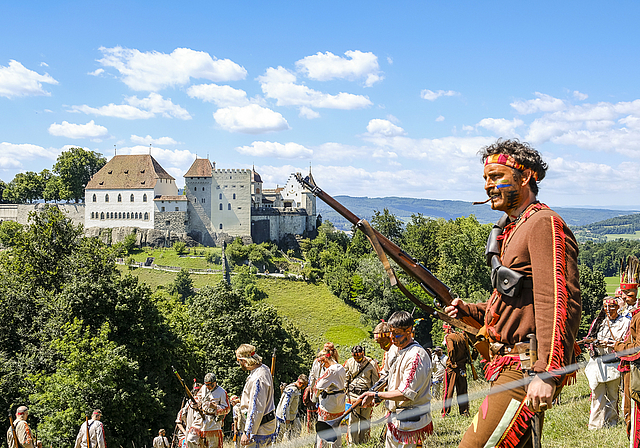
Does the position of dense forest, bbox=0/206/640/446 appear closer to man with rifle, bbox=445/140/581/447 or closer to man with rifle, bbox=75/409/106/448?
man with rifle, bbox=445/140/581/447

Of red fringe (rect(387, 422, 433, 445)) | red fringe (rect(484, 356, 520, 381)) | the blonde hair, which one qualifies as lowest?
red fringe (rect(387, 422, 433, 445))

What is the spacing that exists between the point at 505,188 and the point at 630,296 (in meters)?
5.03

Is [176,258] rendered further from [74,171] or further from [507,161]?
[507,161]

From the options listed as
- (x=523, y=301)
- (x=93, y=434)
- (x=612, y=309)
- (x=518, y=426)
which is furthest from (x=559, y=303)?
(x=93, y=434)

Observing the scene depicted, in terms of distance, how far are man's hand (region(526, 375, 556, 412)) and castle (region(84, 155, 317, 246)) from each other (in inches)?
3296

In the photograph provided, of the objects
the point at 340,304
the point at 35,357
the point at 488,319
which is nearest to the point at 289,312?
the point at 340,304

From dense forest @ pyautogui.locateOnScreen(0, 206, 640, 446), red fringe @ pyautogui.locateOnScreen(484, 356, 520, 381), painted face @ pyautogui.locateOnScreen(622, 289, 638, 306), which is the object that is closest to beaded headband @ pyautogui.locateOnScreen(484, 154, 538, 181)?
red fringe @ pyautogui.locateOnScreen(484, 356, 520, 381)

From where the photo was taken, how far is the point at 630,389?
5.99 metres

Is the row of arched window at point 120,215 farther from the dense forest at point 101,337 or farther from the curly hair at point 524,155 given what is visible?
the curly hair at point 524,155

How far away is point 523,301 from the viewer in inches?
125

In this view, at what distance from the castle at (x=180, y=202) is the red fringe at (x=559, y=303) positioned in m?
83.6

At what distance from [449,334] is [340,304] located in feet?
175

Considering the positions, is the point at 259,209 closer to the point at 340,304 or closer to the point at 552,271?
the point at 340,304

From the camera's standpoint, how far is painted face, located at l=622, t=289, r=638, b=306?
7.08 m
